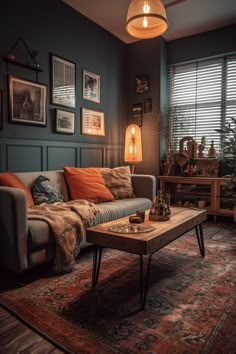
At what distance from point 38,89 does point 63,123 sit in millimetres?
529

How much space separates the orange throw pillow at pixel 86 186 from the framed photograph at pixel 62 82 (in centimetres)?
98

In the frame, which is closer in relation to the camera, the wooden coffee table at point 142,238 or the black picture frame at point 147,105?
the wooden coffee table at point 142,238

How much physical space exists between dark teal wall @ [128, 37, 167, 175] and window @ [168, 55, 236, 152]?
239 millimetres

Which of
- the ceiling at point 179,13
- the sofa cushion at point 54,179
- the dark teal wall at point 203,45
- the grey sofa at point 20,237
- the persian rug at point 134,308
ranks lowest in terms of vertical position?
the persian rug at point 134,308

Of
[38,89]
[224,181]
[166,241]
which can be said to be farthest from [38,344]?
[224,181]

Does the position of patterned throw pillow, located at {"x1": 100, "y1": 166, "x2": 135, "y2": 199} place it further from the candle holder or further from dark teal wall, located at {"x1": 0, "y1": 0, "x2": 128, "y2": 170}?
the candle holder

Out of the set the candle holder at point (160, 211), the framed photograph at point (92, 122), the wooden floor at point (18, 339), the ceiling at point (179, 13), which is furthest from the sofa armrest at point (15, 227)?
the ceiling at point (179, 13)

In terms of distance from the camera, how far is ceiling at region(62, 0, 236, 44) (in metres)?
3.44

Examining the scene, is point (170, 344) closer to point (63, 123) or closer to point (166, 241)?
point (166, 241)

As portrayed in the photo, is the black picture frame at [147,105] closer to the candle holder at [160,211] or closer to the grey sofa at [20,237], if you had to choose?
the candle holder at [160,211]

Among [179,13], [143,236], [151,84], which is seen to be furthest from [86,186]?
[179,13]

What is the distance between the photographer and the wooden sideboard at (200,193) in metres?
3.81

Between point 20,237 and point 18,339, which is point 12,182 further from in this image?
point 18,339

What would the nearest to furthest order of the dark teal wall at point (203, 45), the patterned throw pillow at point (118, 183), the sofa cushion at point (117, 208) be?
the sofa cushion at point (117, 208) < the patterned throw pillow at point (118, 183) < the dark teal wall at point (203, 45)
